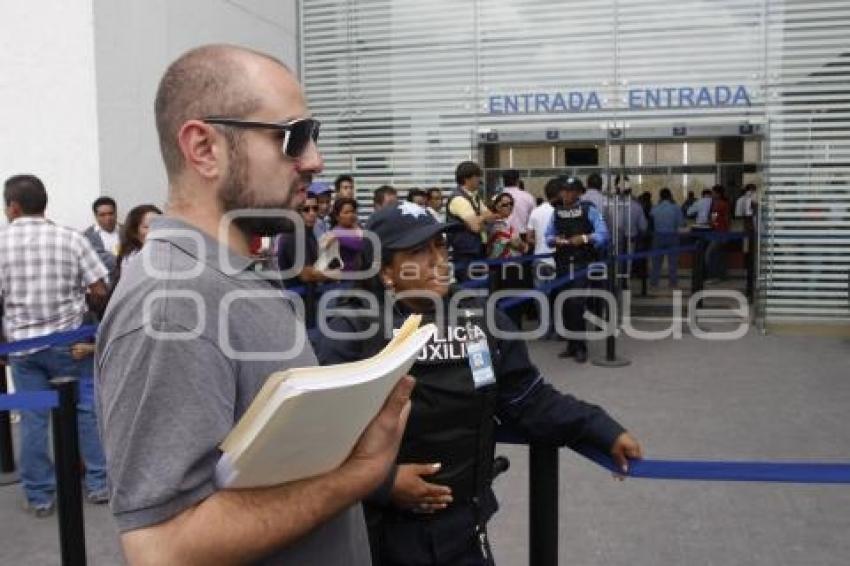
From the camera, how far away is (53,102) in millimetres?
7332

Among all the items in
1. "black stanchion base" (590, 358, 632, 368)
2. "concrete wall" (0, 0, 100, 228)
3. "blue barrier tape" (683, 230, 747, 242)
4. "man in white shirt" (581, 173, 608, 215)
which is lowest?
"black stanchion base" (590, 358, 632, 368)

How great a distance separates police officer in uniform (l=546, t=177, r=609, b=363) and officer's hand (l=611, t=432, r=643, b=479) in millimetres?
6452

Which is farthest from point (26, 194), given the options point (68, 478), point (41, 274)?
point (68, 478)

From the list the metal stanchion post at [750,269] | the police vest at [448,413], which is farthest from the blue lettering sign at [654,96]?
the police vest at [448,413]

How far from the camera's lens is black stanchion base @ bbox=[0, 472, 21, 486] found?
17.6ft

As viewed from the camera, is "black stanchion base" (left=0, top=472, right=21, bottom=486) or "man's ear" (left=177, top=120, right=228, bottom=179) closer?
"man's ear" (left=177, top=120, right=228, bottom=179)

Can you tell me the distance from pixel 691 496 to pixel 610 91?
7.23m

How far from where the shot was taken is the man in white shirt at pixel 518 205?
1011 cm

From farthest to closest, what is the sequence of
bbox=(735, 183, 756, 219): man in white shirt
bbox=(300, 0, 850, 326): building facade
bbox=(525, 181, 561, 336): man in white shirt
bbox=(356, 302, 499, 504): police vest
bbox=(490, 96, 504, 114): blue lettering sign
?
bbox=(735, 183, 756, 219): man in white shirt
bbox=(490, 96, 504, 114): blue lettering sign
bbox=(300, 0, 850, 326): building facade
bbox=(525, 181, 561, 336): man in white shirt
bbox=(356, 302, 499, 504): police vest

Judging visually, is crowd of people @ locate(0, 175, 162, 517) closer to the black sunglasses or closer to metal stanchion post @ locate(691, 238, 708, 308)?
the black sunglasses

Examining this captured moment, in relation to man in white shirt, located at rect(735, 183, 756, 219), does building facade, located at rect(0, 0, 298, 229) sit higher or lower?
higher

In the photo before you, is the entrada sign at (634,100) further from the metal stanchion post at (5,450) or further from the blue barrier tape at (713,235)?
the metal stanchion post at (5,450)

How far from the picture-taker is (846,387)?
719 centimetres

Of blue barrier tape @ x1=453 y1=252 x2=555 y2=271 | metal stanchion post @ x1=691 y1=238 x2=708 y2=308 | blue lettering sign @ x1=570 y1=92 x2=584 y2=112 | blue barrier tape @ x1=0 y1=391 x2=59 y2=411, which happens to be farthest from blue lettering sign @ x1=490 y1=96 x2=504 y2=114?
blue barrier tape @ x1=0 y1=391 x2=59 y2=411
